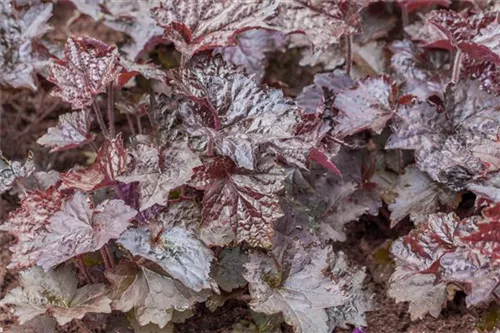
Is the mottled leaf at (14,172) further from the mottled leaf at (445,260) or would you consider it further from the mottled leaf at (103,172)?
the mottled leaf at (445,260)

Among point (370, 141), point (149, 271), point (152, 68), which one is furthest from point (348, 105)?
point (149, 271)

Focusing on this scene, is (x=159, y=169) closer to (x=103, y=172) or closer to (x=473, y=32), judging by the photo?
(x=103, y=172)

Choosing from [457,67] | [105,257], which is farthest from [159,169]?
[457,67]

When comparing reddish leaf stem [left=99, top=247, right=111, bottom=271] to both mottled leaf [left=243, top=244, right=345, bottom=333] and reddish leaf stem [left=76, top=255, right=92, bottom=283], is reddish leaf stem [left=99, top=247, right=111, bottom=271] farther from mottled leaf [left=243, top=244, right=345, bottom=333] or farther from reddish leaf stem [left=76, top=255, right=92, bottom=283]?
mottled leaf [left=243, top=244, right=345, bottom=333]

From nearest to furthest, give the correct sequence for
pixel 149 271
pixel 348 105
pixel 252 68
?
pixel 149 271 → pixel 348 105 → pixel 252 68

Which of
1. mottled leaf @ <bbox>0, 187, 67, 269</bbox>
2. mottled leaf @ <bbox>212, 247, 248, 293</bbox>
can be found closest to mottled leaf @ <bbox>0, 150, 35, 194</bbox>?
mottled leaf @ <bbox>0, 187, 67, 269</bbox>

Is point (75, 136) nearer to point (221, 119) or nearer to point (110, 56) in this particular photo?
point (110, 56)

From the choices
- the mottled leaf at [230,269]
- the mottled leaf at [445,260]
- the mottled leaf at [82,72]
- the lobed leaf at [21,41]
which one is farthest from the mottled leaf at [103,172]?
the mottled leaf at [445,260]
